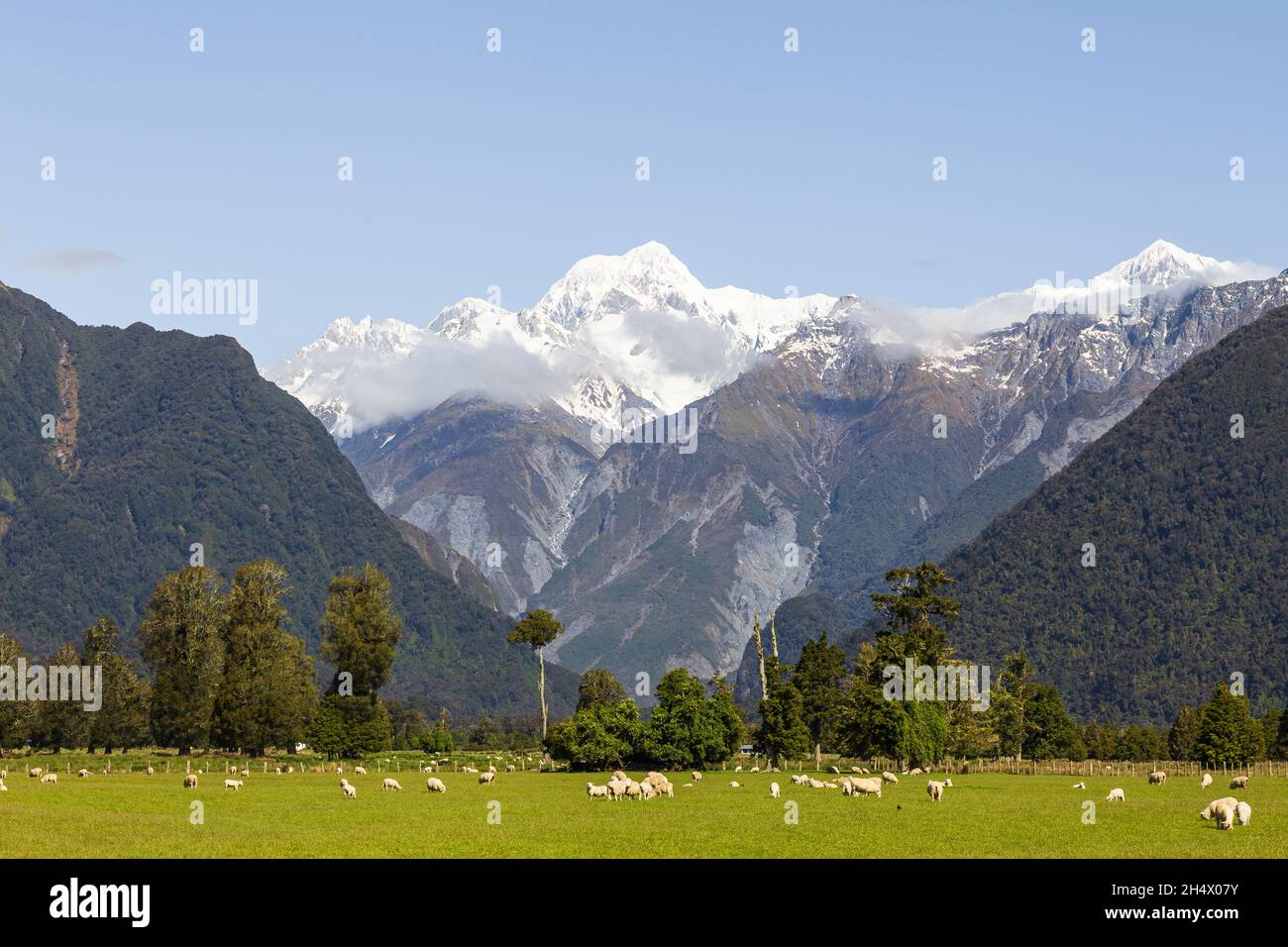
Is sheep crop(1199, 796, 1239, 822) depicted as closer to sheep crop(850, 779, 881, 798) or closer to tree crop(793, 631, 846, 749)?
sheep crop(850, 779, 881, 798)

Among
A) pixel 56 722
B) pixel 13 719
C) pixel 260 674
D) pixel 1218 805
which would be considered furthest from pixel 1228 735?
pixel 56 722

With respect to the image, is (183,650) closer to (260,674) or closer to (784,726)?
(260,674)

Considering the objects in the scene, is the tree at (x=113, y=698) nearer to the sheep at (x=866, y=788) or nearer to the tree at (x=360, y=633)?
the tree at (x=360, y=633)

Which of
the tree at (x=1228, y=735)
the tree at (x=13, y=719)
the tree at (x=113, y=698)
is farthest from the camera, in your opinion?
the tree at (x=113, y=698)

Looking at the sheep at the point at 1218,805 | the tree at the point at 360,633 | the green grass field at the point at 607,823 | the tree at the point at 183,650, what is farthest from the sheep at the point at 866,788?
the tree at the point at 183,650

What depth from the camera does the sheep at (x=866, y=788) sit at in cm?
9101

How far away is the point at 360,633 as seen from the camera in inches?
6476

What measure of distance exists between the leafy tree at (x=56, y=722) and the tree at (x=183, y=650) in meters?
11.3

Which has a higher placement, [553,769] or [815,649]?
[815,649]

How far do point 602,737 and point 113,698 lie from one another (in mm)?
65913

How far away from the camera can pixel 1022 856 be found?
50469 mm
